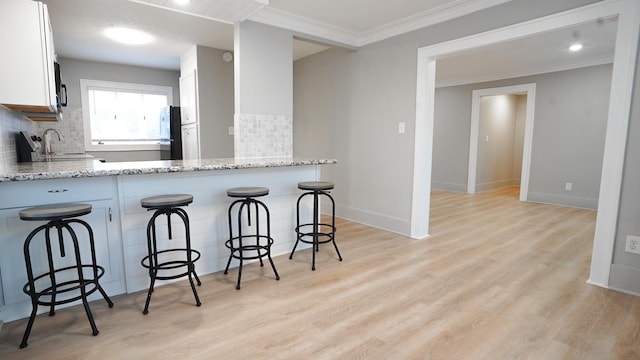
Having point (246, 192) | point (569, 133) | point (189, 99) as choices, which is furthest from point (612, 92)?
point (189, 99)

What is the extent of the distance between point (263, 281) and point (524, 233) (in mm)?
3287

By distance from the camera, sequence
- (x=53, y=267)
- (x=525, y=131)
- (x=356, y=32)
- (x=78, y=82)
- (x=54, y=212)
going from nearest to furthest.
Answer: (x=54, y=212), (x=53, y=267), (x=356, y=32), (x=78, y=82), (x=525, y=131)

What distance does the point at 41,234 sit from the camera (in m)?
2.03

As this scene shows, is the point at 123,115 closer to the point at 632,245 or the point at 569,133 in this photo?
the point at 632,245

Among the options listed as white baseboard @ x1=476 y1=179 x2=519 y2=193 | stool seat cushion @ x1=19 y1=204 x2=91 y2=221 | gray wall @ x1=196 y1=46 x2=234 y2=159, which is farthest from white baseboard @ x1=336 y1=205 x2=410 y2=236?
white baseboard @ x1=476 y1=179 x2=519 y2=193

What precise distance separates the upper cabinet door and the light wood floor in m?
2.81

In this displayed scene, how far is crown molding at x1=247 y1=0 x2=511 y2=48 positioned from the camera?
3.15m

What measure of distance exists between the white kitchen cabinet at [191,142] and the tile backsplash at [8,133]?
Answer: 1911 millimetres

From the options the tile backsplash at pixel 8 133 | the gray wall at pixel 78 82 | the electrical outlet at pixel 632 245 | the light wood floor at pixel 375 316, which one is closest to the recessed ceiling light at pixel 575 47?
the light wood floor at pixel 375 316

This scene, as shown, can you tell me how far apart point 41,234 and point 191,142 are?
306 cm

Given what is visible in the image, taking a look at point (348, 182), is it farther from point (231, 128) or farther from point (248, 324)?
point (248, 324)

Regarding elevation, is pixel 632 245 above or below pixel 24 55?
below

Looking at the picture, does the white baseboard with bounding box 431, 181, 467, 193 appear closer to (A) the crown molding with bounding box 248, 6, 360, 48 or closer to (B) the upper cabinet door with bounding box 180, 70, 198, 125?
(A) the crown molding with bounding box 248, 6, 360, 48

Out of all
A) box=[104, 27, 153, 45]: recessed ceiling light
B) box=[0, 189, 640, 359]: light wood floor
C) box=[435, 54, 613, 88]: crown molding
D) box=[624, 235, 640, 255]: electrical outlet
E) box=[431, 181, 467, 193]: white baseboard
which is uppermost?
box=[435, 54, 613, 88]: crown molding
